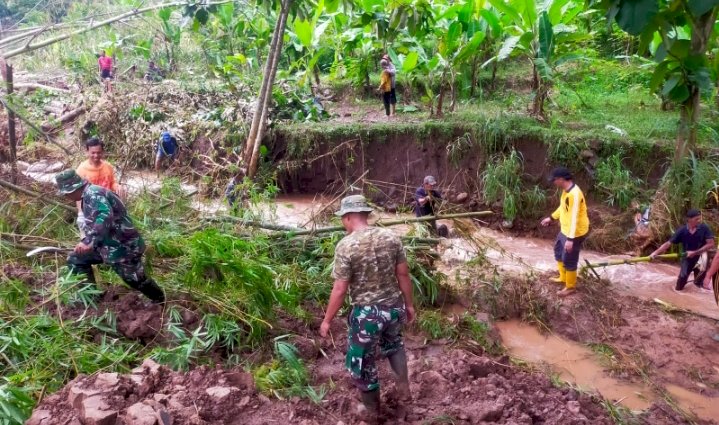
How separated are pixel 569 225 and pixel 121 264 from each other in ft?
14.2

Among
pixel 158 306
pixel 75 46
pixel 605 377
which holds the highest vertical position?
pixel 75 46

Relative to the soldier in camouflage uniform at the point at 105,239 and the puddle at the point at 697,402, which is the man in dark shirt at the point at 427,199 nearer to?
the puddle at the point at 697,402

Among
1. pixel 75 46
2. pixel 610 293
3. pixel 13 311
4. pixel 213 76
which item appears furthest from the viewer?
pixel 75 46

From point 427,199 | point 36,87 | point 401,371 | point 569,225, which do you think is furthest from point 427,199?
point 36,87

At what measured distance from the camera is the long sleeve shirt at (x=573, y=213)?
17.8 ft

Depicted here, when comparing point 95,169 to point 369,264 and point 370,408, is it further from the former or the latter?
point 370,408

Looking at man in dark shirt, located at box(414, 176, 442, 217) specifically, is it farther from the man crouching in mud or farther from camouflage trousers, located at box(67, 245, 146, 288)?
camouflage trousers, located at box(67, 245, 146, 288)

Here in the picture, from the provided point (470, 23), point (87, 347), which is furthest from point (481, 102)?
point (87, 347)

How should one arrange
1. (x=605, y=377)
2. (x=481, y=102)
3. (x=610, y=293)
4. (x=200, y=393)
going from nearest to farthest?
(x=200, y=393)
(x=605, y=377)
(x=610, y=293)
(x=481, y=102)

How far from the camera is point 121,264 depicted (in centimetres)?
418

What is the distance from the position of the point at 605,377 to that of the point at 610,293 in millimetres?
1539

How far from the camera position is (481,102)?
422 inches

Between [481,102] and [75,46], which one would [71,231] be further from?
[75,46]

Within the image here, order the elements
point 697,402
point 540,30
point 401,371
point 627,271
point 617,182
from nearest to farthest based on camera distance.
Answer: point 401,371 → point 697,402 → point 627,271 → point 617,182 → point 540,30
